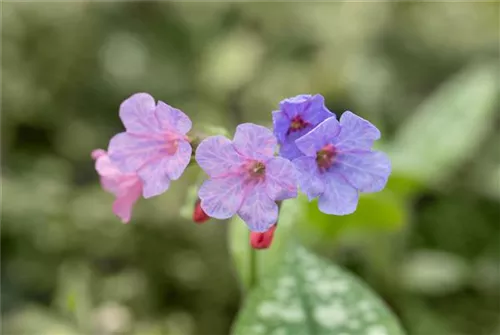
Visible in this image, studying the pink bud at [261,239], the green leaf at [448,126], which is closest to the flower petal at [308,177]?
the pink bud at [261,239]

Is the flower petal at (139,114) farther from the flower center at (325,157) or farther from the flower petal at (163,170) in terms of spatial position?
the flower center at (325,157)

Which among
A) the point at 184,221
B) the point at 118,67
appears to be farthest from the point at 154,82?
the point at 184,221

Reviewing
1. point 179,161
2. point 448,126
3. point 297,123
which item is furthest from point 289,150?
point 448,126

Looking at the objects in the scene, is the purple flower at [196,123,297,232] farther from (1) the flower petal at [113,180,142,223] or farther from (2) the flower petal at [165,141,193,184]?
(1) the flower petal at [113,180,142,223]

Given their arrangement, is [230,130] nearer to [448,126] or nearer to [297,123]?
[448,126]

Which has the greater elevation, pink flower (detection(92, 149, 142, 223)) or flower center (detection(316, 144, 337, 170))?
pink flower (detection(92, 149, 142, 223))

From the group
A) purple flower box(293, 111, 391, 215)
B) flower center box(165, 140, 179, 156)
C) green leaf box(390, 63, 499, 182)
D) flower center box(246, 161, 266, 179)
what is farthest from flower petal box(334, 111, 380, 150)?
green leaf box(390, 63, 499, 182)
